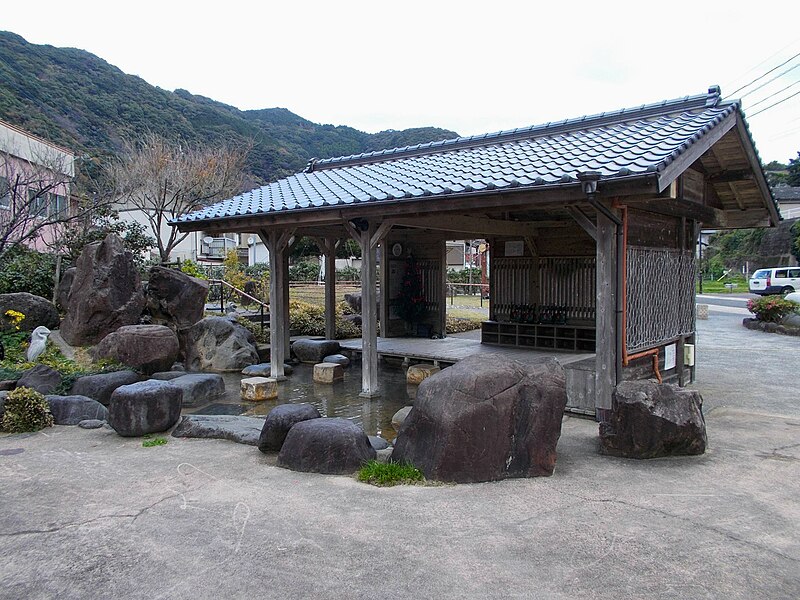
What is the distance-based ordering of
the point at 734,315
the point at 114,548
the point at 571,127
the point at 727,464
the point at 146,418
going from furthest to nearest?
the point at 734,315, the point at 571,127, the point at 146,418, the point at 727,464, the point at 114,548

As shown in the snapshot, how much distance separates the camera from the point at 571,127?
10.1 metres

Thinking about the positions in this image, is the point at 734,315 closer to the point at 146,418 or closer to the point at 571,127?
the point at 571,127

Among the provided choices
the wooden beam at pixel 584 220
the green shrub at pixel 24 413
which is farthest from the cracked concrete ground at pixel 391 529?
the wooden beam at pixel 584 220

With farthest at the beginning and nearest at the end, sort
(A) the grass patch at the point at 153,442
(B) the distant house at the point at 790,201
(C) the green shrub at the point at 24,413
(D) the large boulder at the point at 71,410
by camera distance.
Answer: (B) the distant house at the point at 790,201 < (D) the large boulder at the point at 71,410 < (C) the green shrub at the point at 24,413 < (A) the grass patch at the point at 153,442

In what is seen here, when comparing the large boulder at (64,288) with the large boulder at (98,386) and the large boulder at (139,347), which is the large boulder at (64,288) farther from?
the large boulder at (98,386)

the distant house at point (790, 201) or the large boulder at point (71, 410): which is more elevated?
the distant house at point (790, 201)

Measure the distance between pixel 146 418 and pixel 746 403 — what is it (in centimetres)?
797

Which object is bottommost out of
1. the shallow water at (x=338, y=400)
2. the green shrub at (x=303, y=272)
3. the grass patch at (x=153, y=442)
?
the shallow water at (x=338, y=400)

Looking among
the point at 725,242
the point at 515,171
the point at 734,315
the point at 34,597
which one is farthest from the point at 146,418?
the point at 725,242

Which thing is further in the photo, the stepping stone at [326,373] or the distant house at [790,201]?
the distant house at [790,201]

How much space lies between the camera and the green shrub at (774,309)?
17.6m

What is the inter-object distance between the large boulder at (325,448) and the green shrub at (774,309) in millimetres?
16417

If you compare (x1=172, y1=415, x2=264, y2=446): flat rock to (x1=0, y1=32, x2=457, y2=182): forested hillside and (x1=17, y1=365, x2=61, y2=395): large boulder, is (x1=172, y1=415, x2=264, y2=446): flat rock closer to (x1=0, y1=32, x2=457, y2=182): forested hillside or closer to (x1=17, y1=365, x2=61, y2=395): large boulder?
(x1=17, y1=365, x2=61, y2=395): large boulder

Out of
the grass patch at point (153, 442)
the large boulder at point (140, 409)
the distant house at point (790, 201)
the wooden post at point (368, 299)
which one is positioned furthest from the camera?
the distant house at point (790, 201)
